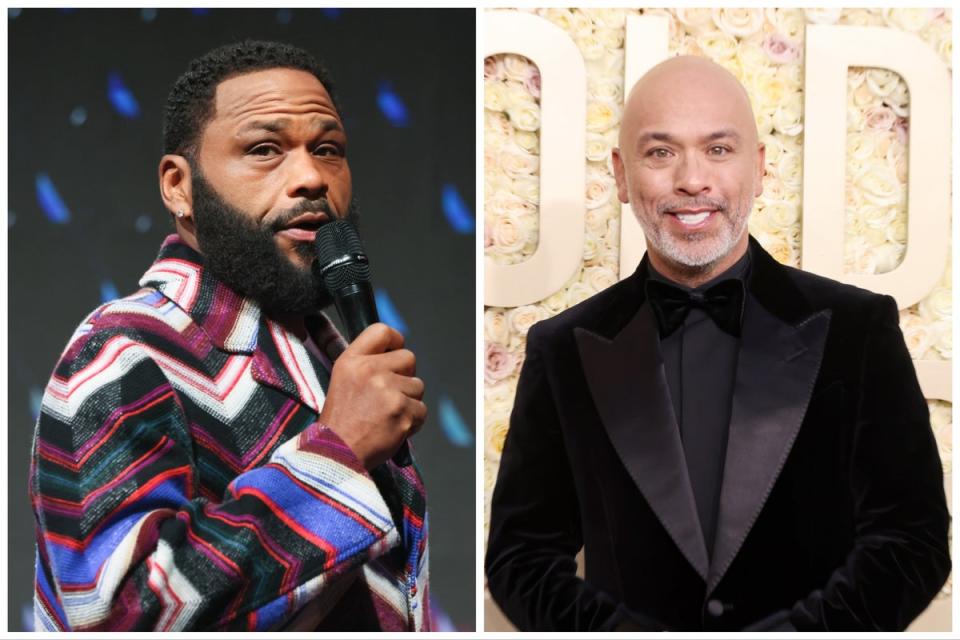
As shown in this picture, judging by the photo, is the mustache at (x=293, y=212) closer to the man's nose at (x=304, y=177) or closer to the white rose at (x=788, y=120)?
the man's nose at (x=304, y=177)

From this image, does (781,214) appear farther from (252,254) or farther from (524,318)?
(252,254)

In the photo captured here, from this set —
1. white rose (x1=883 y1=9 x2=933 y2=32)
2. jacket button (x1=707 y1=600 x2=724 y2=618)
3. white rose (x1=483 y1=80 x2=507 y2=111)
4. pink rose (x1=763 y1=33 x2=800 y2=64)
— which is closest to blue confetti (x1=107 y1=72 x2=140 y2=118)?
white rose (x1=483 y1=80 x2=507 y2=111)

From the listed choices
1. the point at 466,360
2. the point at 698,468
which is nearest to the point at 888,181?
the point at 698,468

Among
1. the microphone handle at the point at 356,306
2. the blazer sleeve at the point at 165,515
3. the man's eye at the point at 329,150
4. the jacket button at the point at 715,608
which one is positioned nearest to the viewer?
the blazer sleeve at the point at 165,515

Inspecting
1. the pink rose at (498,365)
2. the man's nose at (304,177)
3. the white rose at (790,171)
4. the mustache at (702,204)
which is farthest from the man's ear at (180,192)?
the white rose at (790,171)

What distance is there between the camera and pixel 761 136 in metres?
3.23

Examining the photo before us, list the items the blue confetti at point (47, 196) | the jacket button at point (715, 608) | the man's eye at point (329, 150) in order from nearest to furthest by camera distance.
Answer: the jacket button at point (715, 608)
the man's eye at point (329, 150)
the blue confetti at point (47, 196)

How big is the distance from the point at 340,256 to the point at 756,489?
A: 1054 millimetres

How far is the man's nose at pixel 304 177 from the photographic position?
278cm

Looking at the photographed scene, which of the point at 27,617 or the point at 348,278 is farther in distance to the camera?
the point at 27,617

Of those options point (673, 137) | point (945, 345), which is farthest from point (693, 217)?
point (945, 345)

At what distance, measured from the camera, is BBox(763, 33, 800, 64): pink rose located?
3.24 metres

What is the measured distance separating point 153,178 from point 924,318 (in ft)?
6.62

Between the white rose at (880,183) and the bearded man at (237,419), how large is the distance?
135cm
